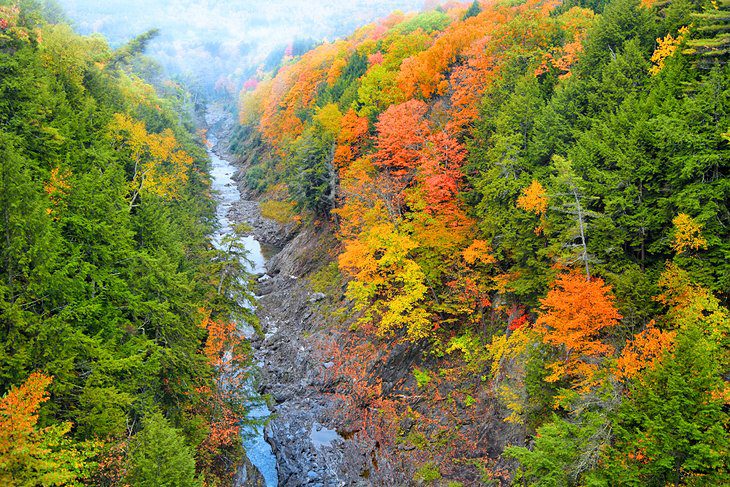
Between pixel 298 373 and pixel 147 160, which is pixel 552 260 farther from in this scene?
pixel 147 160

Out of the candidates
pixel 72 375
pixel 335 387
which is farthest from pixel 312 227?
pixel 72 375

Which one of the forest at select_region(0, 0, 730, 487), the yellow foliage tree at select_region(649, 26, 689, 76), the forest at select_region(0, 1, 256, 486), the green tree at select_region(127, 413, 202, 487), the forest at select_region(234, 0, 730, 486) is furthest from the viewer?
the yellow foliage tree at select_region(649, 26, 689, 76)

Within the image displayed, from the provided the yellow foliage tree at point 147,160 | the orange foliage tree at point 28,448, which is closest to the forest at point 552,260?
the orange foliage tree at point 28,448

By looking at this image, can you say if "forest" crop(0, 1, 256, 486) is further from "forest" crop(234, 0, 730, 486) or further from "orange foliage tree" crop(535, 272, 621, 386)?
"orange foliage tree" crop(535, 272, 621, 386)

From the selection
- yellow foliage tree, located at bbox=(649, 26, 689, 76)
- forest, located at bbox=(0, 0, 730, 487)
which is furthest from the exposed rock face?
yellow foliage tree, located at bbox=(649, 26, 689, 76)

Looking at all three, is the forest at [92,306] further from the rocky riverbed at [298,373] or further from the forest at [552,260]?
the forest at [552,260]

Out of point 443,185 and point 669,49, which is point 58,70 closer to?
point 443,185
